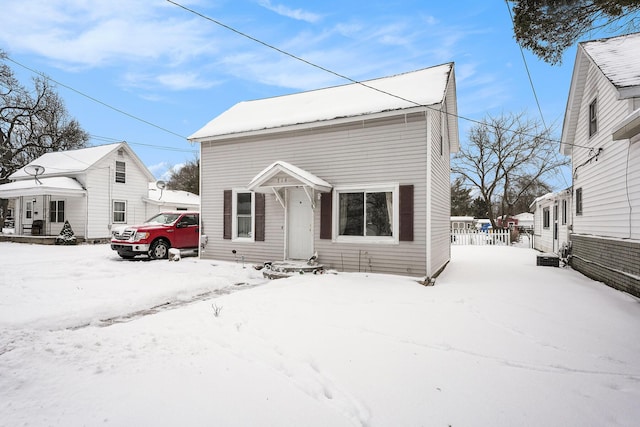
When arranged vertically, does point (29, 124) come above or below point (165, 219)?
Result: above

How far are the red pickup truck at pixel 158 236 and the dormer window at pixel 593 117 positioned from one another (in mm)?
13530

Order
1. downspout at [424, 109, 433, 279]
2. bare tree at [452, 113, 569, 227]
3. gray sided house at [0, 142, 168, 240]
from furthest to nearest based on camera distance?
bare tree at [452, 113, 569, 227] → gray sided house at [0, 142, 168, 240] → downspout at [424, 109, 433, 279]

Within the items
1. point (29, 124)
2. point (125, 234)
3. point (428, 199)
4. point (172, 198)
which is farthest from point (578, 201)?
point (29, 124)

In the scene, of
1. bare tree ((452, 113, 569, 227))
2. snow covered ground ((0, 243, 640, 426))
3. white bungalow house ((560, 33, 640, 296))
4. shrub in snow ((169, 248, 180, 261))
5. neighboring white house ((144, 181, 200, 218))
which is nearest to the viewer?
snow covered ground ((0, 243, 640, 426))

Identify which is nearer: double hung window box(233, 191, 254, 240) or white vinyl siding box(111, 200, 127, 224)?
double hung window box(233, 191, 254, 240)

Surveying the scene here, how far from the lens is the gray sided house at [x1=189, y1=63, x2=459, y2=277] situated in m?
8.35

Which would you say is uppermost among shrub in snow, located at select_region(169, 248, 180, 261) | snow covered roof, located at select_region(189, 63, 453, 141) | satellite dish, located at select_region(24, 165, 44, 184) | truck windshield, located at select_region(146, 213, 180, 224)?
snow covered roof, located at select_region(189, 63, 453, 141)

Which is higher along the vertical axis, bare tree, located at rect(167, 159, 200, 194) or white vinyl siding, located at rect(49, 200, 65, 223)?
bare tree, located at rect(167, 159, 200, 194)

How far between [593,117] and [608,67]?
314 centimetres

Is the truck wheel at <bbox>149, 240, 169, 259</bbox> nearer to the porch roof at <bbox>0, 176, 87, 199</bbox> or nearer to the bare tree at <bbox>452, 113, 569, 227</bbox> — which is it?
the porch roof at <bbox>0, 176, 87, 199</bbox>

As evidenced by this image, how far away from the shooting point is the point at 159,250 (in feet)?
39.9

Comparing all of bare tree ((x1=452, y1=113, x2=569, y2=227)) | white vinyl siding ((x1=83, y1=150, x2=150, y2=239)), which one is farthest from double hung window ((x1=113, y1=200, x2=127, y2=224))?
bare tree ((x1=452, y1=113, x2=569, y2=227))

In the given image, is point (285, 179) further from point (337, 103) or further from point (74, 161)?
point (74, 161)

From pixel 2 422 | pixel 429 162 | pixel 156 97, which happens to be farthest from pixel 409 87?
pixel 156 97
